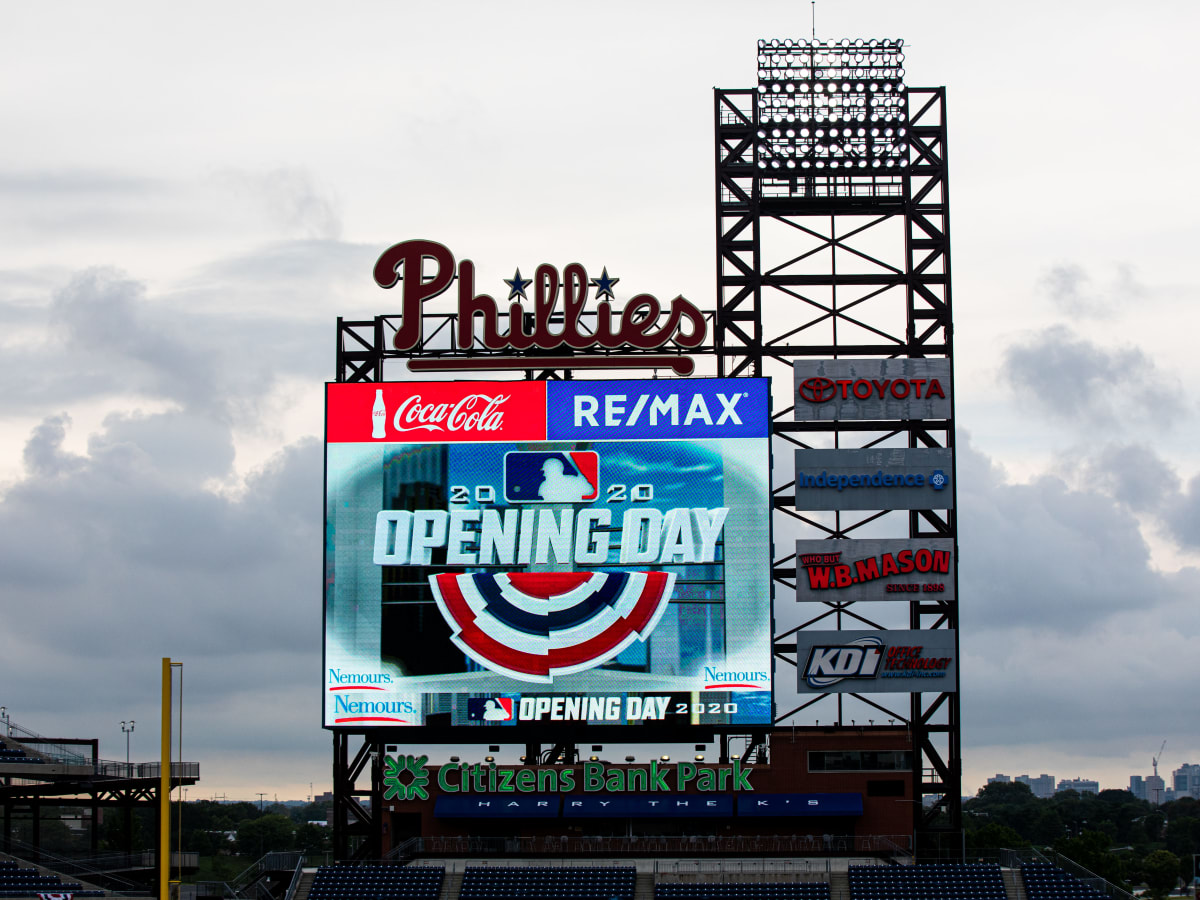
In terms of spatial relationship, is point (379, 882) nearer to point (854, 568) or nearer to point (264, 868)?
point (264, 868)

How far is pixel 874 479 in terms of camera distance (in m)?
45.8

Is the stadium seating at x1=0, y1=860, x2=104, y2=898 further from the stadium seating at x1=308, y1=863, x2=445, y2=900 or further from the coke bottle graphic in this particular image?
the coke bottle graphic

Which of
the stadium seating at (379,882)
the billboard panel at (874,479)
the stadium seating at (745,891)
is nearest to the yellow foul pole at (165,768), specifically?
the stadium seating at (379,882)

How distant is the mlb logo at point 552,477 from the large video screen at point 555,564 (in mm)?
54

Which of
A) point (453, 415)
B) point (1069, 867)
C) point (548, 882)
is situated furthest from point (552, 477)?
point (1069, 867)

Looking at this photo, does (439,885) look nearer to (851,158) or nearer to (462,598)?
(462,598)

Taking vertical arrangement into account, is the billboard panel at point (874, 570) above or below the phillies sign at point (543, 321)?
below

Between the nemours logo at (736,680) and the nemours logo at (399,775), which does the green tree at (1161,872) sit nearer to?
the nemours logo at (736,680)

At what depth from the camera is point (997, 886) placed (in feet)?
148

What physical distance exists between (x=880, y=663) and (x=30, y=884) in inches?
957

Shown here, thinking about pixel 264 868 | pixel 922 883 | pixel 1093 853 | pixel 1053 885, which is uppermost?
pixel 264 868

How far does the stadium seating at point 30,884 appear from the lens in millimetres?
45688

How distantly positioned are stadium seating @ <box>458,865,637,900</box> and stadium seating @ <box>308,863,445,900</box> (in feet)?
3.06

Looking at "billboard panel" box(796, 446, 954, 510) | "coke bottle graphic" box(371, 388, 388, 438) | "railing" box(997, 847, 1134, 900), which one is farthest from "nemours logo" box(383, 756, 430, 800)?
"railing" box(997, 847, 1134, 900)
